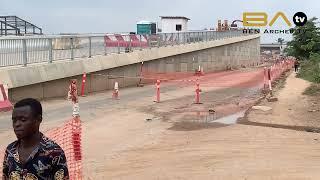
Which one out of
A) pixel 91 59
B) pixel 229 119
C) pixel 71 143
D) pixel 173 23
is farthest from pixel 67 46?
pixel 173 23

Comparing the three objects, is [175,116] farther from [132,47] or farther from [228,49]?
[228,49]

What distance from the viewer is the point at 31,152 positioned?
3.44 meters

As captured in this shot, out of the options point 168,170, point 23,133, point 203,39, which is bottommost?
point 168,170

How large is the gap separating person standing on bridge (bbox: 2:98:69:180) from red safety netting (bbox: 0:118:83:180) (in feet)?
17.0

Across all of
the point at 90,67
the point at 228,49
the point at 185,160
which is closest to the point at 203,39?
the point at 228,49

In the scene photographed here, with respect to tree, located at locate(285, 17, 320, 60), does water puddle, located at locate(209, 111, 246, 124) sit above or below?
below

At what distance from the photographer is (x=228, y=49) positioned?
5322 cm

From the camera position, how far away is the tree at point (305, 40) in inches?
1999

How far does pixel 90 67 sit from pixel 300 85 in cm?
1119

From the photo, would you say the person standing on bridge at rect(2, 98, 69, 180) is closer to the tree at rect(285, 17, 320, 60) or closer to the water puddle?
the water puddle

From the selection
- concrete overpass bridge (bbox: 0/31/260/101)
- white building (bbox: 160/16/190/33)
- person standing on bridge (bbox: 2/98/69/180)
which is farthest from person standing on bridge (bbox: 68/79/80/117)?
white building (bbox: 160/16/190/33)

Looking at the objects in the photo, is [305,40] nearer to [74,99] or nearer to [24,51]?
[24,51]

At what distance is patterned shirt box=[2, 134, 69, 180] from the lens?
341 centimetres

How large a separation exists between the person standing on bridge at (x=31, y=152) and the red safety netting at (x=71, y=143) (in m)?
5.17
